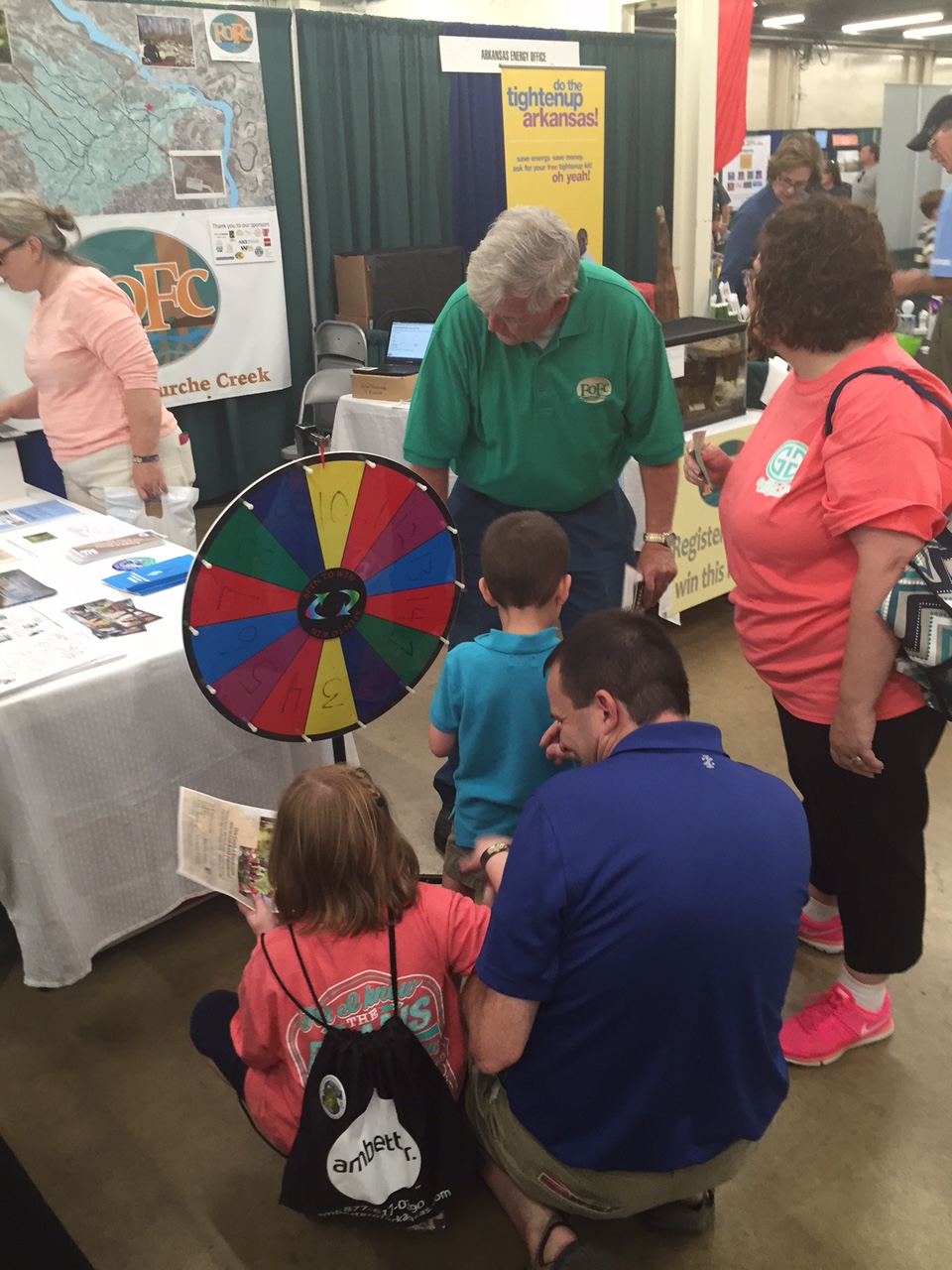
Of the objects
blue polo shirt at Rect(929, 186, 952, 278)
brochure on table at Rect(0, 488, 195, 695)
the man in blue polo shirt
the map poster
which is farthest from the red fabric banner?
the man in blue polo shirt

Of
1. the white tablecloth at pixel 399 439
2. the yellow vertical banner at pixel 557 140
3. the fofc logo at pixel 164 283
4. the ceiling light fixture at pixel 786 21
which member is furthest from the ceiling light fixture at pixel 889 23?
the white tablecloth at pixel 399 439

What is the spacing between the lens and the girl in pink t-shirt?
1.29 metres

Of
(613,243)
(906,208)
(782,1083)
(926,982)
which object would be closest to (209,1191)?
(782,1083)

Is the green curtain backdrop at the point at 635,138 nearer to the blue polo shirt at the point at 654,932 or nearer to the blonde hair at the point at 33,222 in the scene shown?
the blonde hair at the point at 33,222

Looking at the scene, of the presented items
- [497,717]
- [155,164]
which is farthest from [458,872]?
[155,164]

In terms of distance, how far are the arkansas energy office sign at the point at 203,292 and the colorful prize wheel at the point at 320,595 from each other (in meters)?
3.80

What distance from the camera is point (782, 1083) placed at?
1278mm

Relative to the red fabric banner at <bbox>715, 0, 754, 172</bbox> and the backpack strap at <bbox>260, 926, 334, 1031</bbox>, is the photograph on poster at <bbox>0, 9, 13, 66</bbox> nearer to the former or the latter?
the red fabric banner at <bbox>715, 0, 754, 172</bbox>

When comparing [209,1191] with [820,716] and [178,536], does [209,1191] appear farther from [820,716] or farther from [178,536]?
[178,536]

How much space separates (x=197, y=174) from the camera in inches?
196

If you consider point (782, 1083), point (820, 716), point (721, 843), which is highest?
point (721, 843)

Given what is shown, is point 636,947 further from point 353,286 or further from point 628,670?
point 353,286

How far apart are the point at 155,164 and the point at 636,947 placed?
490 cm

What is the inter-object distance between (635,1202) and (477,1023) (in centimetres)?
36
